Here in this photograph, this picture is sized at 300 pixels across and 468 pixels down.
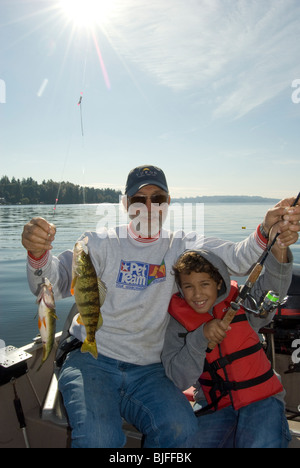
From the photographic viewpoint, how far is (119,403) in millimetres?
2756

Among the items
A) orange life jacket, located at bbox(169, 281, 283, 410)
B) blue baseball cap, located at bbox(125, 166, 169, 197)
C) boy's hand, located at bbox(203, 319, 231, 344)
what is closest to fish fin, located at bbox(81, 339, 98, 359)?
orange life jacket, located at bbox(169, 281, 283, 410)

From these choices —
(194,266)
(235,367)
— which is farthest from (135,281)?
(235,367)

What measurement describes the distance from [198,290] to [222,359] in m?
0.66

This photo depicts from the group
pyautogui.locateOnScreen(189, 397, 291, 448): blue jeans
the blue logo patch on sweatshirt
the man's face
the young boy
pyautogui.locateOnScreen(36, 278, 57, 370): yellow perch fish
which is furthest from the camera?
the man's face

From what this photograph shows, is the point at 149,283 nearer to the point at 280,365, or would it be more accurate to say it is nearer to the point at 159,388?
the point at 159,388

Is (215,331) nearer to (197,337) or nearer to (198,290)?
(197,337)

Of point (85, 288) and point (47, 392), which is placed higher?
point (85, 288)

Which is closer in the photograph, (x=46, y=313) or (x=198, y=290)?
→ (x=46, y=313)

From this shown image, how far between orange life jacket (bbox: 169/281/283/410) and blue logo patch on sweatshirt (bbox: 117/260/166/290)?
0.29 m

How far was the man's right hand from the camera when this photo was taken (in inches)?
96.7

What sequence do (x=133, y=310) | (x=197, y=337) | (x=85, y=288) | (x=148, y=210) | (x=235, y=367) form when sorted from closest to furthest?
(x=85, y=288), (x=197, y=337), (x=235, y=367), (x=133, y=310), (x=148, y=210)

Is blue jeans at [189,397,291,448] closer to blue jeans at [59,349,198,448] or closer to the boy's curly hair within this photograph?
blue jeans at [59,349,198,448]

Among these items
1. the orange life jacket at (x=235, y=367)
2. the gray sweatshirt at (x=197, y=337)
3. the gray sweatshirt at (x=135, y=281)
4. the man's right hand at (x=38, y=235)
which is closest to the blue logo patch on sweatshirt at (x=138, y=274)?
the gray sweatshirt at (x=135, y=281)

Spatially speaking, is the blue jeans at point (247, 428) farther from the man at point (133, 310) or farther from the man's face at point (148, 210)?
the man's face at point (148, 210)
